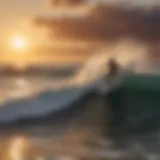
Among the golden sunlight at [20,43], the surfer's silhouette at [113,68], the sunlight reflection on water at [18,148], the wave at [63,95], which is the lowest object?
the sunlight reflection on water at [18,148]

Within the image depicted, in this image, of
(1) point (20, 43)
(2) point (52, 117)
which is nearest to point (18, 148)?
(2) point (52, 117)

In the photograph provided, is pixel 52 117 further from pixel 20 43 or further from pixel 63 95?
pixel 20 43

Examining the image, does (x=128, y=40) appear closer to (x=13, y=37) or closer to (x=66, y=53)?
(x=66, y=53)

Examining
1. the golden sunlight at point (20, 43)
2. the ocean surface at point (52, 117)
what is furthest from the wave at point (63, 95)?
the golden sunlight at point (20, 43)

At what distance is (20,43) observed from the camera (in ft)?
3.55

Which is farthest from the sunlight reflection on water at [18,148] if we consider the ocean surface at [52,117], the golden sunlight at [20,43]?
the golden sunlight at [20,43]

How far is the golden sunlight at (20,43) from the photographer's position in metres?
1.08

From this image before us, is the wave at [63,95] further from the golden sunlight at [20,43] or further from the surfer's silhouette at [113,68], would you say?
the golden sunlight at [20,43]

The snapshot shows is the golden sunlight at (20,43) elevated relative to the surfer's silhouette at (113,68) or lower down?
elevated

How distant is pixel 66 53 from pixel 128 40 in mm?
162

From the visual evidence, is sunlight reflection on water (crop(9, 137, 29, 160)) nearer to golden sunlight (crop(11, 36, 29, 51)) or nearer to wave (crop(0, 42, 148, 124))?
wave (crop(0, 42, 148, 124))

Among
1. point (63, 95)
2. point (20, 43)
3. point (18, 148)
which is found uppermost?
point (20, 43)

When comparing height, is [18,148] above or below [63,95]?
below

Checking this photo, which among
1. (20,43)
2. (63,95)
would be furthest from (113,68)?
(20,43)
